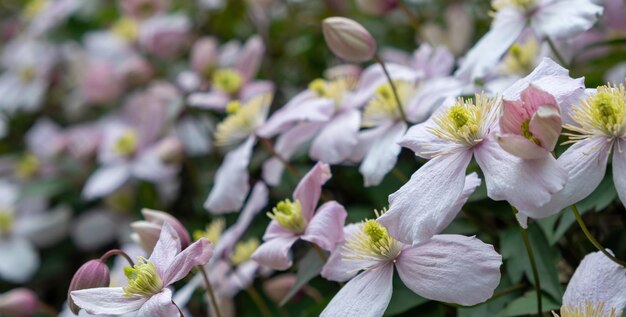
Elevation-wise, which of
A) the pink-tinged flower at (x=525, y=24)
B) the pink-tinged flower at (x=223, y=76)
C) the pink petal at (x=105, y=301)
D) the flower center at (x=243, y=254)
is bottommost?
the flower center at (x=243, y=254)

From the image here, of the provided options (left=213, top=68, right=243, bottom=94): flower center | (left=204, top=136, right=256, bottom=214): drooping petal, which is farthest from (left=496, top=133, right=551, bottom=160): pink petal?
(left=213, top=68, right=243, bottom=94): flower center

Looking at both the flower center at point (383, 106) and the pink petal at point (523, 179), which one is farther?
the flower center at point (383, 106)

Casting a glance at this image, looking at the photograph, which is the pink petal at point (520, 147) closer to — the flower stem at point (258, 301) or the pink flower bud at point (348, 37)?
the pink flower bud at point (348, 37)

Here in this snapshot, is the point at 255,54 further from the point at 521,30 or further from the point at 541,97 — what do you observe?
the point at 541,97

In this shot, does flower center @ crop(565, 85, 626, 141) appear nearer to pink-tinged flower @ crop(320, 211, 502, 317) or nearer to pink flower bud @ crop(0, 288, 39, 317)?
pink-tinged flower @ crop(320, 211, 502, 317)

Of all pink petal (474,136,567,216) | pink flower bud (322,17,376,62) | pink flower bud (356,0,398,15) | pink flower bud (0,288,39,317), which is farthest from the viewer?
pink flower bud (356,0,398,15)

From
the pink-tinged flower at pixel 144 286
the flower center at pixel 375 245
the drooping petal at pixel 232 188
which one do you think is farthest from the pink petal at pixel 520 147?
the drooping petal at pixel 232 188
